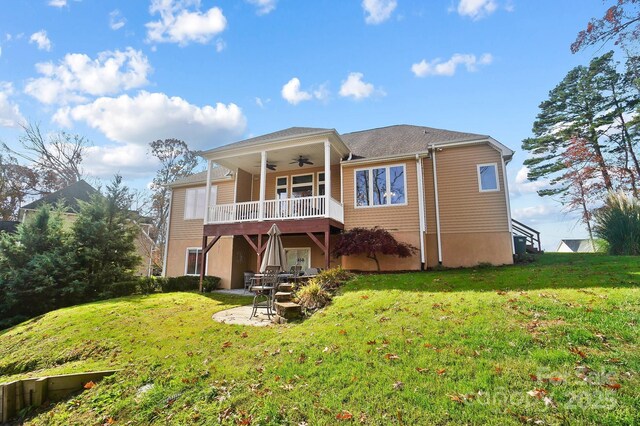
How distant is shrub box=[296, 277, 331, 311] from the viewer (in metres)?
7.41

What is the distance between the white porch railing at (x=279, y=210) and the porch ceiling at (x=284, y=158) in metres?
2.26

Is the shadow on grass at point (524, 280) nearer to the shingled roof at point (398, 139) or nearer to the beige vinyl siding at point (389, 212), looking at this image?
the beige vinyl siding at point (389, 212)

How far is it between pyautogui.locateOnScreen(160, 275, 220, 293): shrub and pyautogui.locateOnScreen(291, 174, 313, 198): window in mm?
5726

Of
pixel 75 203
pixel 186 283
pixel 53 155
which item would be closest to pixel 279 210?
pixel 186 283

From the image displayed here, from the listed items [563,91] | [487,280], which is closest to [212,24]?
[487,280]

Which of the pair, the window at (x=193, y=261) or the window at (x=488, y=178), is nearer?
the window at (x=488, y=178)

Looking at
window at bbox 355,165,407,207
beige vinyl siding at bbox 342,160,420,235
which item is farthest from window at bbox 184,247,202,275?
window at bbox 355,165,407,207

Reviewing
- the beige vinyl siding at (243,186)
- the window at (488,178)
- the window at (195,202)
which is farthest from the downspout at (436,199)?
the window at (195,202)

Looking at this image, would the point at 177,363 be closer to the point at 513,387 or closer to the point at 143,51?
the point at 513,387

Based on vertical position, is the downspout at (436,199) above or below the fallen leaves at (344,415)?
above

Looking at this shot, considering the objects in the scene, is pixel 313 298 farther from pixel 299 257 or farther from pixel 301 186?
pixel 301 186

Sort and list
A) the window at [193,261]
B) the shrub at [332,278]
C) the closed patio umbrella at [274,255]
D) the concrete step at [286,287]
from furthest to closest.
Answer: the window at [193,261] < the closed patio umbrella at [274,255] < the concrete step at [286,287] < the shrub at [332,278]

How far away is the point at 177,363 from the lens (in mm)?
5066

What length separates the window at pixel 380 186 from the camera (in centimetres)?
1301
